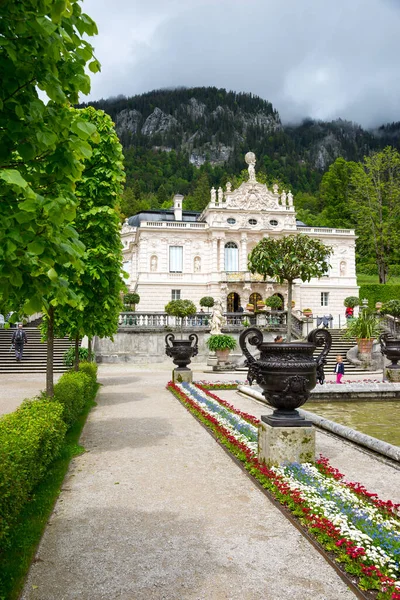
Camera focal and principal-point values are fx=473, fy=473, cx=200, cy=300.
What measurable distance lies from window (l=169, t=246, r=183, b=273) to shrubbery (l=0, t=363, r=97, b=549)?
121ft

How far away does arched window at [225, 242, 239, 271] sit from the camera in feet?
150

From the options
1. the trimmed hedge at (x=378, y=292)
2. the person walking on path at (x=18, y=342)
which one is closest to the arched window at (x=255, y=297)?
the trimmed hedge at (x=378, y=292)

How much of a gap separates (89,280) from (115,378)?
10524mm

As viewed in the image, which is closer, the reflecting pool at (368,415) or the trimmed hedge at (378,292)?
the reflecting pool at (368,415)

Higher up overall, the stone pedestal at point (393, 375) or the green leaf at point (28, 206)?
the green leaf at point (28, 206)

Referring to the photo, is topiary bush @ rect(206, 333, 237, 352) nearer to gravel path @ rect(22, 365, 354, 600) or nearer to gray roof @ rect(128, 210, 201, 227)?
gravel path @ rect(22, 365, 354, 600)

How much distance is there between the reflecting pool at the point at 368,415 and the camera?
9.09 metres

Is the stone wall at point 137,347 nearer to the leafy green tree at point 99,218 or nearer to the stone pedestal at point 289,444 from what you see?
the leafy green tree at point 99,218

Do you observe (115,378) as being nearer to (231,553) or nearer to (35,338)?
(35,338)

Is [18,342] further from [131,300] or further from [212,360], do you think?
[131,300]

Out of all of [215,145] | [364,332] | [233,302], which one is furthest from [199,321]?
[215,145]

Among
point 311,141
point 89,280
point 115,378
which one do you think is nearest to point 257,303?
point 115,378

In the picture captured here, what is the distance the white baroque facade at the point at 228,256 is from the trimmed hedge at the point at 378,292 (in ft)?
3.10

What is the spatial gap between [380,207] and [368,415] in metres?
47.3
